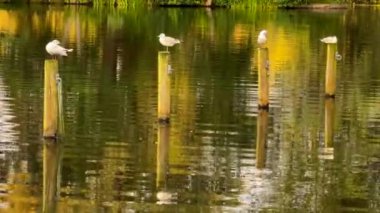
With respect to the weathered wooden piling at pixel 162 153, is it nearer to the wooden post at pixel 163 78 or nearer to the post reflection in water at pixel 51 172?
the wooden post at pixel 163 78

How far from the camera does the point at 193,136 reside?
57.9 feet

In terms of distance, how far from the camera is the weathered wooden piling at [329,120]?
17672 millimetres

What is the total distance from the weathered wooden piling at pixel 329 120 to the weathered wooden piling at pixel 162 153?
9.45 ft

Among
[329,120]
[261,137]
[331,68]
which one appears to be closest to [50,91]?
[261,137]

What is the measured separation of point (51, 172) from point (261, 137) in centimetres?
486

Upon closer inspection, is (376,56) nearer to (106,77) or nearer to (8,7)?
(106,77)

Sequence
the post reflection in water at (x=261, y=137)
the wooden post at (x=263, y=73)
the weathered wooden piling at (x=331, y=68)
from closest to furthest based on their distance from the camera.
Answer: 1. the post reflection in water at (x=261, y=137)
2. the wooden post at (x=263, y=73)
3. the weathered wooden piling at (x=331, y=68)

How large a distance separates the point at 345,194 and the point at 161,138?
477 cm

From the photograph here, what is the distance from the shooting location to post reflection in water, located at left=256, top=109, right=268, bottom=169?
15545 millimetres

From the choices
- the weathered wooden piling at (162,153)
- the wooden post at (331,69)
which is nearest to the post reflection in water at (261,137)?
the weathered wooden piling at (162,153)

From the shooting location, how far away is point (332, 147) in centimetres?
1689

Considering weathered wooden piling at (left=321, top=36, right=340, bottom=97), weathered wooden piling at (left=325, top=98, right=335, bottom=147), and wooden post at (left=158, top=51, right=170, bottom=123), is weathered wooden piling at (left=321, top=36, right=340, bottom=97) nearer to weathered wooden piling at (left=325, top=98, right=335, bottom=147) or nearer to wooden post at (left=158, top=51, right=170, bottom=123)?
weathered wooden piling at (left=325, top=98, right=335, bottom=147)

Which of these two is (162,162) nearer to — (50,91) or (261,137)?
(50,91)

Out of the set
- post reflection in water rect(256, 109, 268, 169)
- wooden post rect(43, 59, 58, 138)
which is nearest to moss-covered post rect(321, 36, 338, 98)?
post reflection in water rect(256, 109, 268, 169)
